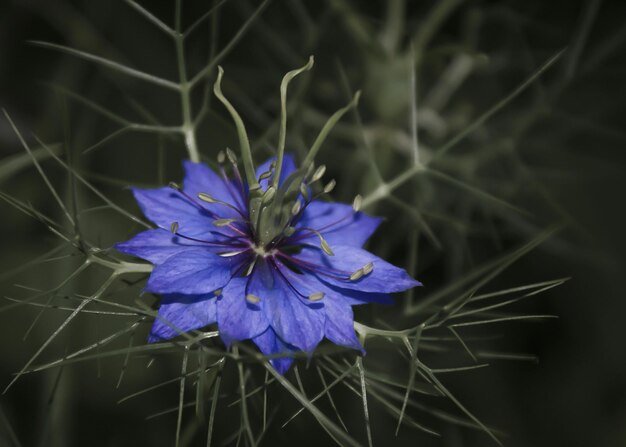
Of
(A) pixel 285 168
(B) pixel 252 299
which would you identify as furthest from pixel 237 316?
(A) pixel 285 168

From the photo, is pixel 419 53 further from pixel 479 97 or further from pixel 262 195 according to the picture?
pixel 262 195

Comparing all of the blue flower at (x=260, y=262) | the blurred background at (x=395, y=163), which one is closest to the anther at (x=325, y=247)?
the blue flower at (x=260, y=262)

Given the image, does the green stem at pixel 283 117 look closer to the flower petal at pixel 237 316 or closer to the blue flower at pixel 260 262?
the blue flower at pixel 260 262

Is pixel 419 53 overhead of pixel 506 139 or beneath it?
overhead

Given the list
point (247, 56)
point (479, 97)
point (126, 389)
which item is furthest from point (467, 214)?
point (126, 389)

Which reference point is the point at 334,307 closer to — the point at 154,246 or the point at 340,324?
the point at 340,324

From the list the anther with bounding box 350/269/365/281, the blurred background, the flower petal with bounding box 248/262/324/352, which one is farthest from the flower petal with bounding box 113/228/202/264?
the blurred background

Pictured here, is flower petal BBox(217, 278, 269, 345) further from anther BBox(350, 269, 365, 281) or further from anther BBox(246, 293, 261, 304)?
anther BBox(350, 269, 365, 281)
